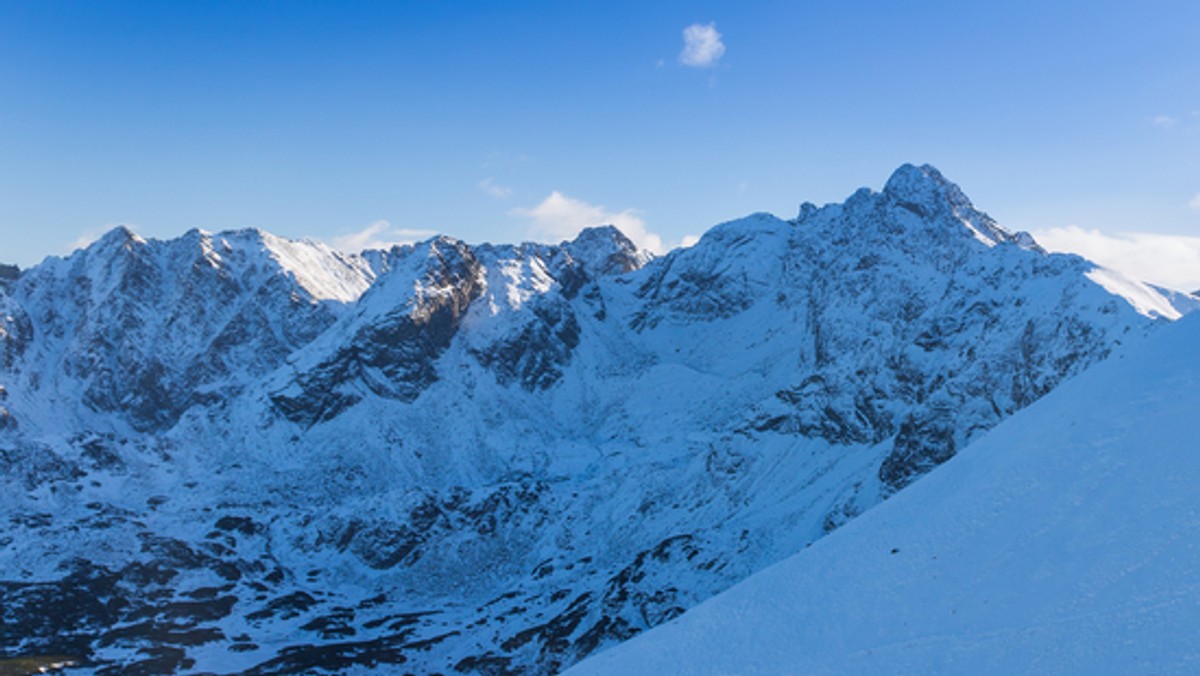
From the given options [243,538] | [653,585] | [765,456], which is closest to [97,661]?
[243,538]

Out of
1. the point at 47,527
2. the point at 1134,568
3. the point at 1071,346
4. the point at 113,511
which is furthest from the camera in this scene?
the point at 113,511

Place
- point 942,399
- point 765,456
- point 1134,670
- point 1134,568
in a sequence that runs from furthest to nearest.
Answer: point 765,456, point 942,399, point 1134,568, point 1134,670

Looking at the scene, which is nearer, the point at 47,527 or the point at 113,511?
the point at 47,527

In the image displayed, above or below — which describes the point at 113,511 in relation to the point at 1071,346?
above

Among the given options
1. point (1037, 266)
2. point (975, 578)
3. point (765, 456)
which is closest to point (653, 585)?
point (765, 456)

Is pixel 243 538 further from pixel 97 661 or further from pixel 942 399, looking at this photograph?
pixel 942 399

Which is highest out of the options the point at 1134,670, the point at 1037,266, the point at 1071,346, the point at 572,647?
the point at 1037,266
